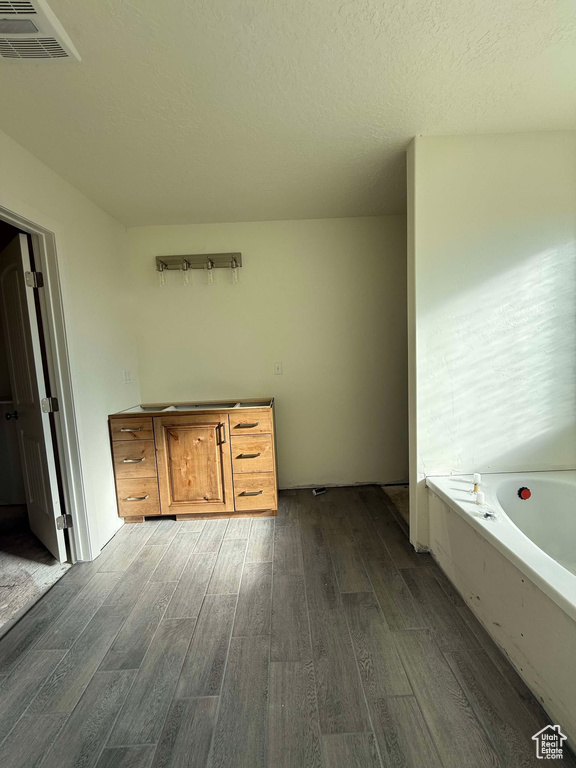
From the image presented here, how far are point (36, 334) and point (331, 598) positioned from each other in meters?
2.24

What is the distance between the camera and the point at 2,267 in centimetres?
227

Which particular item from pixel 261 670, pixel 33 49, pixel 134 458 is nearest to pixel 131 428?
pixel 134 458

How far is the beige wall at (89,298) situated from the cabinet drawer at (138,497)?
74mm

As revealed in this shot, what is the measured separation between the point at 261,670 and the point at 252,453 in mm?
1410

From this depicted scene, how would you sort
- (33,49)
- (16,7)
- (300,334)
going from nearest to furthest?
(16,7) → (33,49) → (300,334)

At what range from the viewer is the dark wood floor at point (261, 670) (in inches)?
43.5

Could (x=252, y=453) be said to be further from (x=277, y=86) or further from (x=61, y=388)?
(x=277, y=86)

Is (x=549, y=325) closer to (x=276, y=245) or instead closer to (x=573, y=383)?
(x=573, y=383)

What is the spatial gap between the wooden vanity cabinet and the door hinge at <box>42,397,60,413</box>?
48 centimetres

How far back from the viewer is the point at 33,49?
3.96ft

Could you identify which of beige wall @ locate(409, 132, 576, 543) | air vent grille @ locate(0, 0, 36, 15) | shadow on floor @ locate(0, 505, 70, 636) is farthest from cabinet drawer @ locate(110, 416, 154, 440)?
air vent grille @ locate(0, 0, 36, 15)

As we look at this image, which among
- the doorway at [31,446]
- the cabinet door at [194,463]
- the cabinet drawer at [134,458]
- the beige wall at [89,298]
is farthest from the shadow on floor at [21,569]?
the cabinet door at [194,463]

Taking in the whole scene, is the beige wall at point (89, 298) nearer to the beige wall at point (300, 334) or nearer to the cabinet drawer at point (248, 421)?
the beige wall at point (300, 334)

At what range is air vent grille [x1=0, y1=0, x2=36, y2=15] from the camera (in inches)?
40.5
